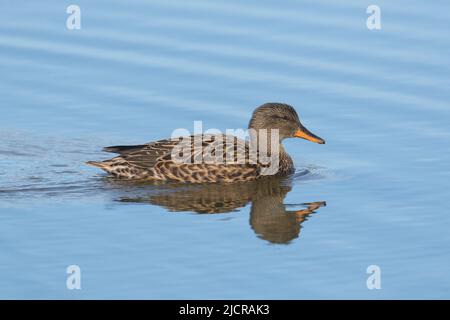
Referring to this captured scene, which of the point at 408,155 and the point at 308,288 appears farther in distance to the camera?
the point at 408,155

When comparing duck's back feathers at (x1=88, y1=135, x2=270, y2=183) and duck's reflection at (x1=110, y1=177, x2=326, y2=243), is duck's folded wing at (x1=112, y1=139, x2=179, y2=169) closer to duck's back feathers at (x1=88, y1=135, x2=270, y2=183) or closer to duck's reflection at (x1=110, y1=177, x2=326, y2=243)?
duck's back feathers at (x1=88, y1=135, x2=270, y2=183)

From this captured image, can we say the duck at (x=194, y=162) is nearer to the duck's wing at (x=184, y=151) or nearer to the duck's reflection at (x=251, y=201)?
the duck's wing at (x=184, y=151)

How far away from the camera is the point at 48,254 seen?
1202 cm

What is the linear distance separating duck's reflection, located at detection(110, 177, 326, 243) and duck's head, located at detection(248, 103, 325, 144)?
0.79 metres

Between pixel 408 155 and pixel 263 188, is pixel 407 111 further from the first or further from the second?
pixel 263 188

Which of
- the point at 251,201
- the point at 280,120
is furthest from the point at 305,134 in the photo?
the point at 251,201

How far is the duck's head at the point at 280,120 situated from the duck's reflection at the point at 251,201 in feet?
2.58

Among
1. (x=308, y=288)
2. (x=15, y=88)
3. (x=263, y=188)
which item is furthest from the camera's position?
(x=15, y=88)

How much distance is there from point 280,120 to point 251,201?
5.89 ft

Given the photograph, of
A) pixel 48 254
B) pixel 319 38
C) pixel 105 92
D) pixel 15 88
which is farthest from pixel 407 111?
pixel 48 254

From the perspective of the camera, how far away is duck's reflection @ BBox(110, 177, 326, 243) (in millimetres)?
13344

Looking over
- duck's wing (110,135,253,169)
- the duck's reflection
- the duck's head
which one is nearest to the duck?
duck's wing (110,135,253,169)

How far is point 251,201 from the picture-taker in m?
14.5

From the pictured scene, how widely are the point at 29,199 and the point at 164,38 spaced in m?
5.79
